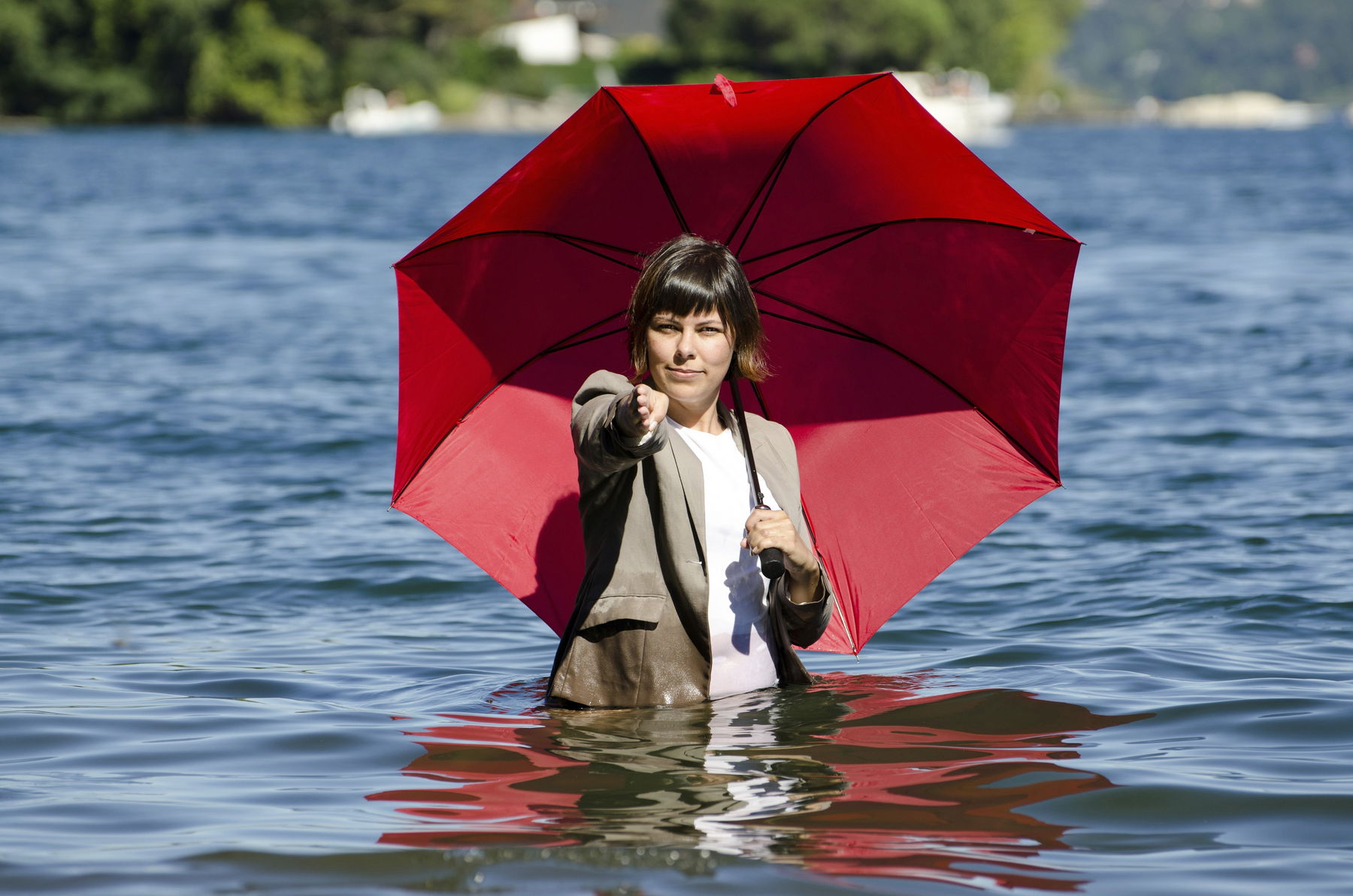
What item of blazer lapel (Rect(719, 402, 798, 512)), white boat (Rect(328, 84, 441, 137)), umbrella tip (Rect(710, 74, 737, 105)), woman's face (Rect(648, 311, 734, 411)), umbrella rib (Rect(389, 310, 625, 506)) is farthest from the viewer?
white boat (Rect(328, 84, 441, 137))

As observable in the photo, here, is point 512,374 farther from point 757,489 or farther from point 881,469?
point 881,469

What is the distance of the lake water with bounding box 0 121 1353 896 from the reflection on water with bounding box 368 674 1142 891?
0.02 m

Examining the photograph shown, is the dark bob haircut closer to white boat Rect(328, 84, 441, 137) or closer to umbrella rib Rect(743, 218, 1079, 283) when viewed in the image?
umbrella rib Rect(743, 218, 1079, 283)

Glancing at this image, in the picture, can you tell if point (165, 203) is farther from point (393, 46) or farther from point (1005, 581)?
point (393, 46)

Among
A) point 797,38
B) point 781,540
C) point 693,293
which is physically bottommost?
point 781,540

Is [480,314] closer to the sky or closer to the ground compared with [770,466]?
closer to the sky

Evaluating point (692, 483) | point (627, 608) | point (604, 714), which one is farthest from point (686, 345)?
point (604, 714)

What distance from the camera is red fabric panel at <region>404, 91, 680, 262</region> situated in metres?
4.32

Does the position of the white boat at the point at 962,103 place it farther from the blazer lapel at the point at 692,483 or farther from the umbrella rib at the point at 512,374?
the blazer lapel at the point at 692,483

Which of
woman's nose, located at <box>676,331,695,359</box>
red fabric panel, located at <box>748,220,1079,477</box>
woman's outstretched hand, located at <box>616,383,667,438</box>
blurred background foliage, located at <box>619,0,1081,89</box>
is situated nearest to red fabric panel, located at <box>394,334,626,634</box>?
woman's nose, located at <box>676,331,695,359</box>

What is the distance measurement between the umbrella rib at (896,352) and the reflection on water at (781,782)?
92 cm

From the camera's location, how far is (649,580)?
4.14 meters

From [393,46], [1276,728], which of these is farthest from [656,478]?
[393,46]

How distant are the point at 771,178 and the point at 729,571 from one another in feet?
3.82
